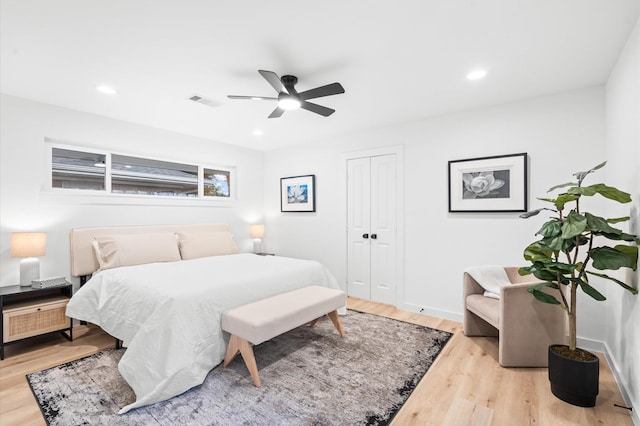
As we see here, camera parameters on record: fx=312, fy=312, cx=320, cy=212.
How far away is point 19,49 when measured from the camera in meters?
2.25

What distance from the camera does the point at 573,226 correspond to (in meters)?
2.04

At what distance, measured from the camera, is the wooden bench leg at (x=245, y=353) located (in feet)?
7.52

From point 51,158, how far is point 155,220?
51.2 inches

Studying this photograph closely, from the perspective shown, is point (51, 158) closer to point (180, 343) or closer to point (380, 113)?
point (180, 343)

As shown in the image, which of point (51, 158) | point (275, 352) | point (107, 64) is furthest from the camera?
point (51, 158)

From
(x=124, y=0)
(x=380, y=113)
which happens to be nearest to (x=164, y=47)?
(x=124, y=0)

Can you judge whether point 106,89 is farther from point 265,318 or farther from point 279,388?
point 279,388

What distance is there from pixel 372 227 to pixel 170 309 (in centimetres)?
282

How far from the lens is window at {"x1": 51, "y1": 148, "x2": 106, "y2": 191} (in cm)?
353

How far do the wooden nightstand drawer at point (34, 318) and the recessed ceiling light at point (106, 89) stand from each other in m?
2.06

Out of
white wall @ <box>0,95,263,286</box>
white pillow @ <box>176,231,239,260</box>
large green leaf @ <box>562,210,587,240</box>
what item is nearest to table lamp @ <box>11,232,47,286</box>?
white wall @ <box>0,95,263,286</box>

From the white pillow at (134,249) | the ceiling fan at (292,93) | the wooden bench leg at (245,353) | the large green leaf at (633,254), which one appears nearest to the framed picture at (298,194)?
the white pillow at (134,249)

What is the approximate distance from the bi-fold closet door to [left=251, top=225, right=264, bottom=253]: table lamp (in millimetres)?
1597

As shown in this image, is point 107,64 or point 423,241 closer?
point 107,64
